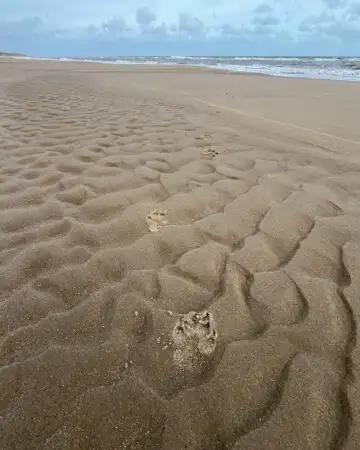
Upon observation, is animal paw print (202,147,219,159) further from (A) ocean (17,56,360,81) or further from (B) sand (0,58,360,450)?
(A) ocean (17,56,360,81)

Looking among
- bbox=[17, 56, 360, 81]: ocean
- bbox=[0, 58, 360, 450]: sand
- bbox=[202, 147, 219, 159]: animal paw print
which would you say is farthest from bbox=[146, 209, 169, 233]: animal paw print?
bbox=[17, 56, 360, 81]: ocean

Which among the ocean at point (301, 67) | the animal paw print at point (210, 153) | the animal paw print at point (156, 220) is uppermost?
the animal paw print at point (156, 220)

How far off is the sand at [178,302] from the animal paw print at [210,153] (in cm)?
5

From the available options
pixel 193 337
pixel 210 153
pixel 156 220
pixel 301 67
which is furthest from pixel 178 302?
pixel 301 67

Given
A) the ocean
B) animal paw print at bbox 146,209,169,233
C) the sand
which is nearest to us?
the sand

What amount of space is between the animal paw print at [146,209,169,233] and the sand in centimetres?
1

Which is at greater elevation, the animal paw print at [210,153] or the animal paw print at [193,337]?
the animal paw print at [193,337]

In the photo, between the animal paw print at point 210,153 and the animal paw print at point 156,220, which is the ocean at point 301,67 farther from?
the animal paw print at point 156,220

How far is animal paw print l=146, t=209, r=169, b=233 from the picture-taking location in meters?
2.21

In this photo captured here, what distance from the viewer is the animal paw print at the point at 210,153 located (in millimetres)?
3520

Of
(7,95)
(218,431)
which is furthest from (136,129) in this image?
(7,95)

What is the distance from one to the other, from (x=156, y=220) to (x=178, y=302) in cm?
82

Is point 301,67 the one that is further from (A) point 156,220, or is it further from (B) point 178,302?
(B) point 178,302

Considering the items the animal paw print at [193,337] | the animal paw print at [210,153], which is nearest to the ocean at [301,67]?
the animal paw print at [210,153]
